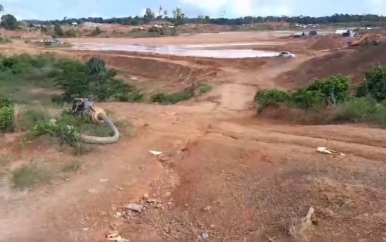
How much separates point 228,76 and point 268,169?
20.3 m

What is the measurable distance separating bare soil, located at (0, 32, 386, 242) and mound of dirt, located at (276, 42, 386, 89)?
14.5 metres

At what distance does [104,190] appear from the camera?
26.1 feet

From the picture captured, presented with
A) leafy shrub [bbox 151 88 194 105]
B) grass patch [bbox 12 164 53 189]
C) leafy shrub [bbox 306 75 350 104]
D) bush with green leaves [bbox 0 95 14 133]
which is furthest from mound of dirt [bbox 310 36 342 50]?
grass patch [bbox 12 164 53 189]

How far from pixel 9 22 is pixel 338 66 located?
5682 cm

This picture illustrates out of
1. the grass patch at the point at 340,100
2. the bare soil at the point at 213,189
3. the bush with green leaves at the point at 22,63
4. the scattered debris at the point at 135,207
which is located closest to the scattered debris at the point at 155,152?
the bare soil at the point at 213,189

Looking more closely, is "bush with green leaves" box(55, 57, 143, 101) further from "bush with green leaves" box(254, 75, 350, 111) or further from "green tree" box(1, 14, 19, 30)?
"green tree" box(1, 14, 19, 30)

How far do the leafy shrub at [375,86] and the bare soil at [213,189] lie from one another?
3750 millimetres

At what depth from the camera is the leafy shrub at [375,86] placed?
1438 centimetres

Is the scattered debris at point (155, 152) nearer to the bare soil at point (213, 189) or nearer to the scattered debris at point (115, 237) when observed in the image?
the bare soil at point (213, 189)

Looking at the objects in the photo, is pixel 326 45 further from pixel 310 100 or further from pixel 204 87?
pixel 310 100

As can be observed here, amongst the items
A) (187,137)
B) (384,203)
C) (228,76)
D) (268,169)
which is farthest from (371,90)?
(228,76)

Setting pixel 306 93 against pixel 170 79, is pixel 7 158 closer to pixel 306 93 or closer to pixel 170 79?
pixel 306 93

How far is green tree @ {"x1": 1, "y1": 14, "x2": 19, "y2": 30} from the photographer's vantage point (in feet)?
241

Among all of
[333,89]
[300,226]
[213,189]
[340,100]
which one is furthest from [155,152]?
[333,89]
